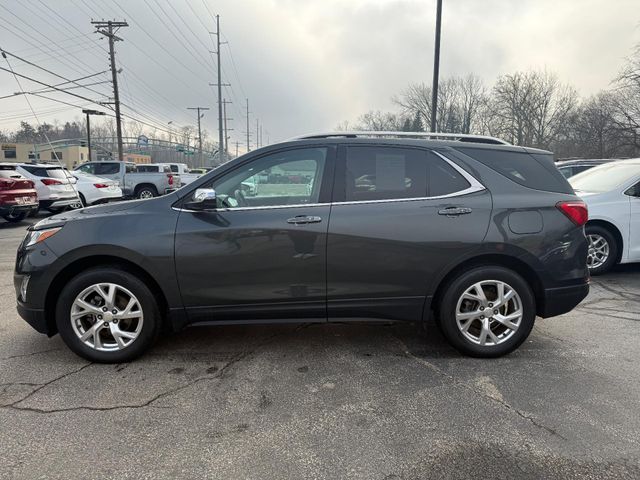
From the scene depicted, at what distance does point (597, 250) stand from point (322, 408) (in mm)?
5343

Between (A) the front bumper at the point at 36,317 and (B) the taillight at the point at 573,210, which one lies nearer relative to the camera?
(A) the front bumper at the point at 36,317

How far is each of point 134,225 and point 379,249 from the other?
75.4 inches

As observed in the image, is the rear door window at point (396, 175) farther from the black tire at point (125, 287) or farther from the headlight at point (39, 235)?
the headlight at point (39, 235)

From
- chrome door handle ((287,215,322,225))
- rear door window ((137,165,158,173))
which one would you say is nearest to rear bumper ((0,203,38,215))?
rear door window ((137,165,158,173))

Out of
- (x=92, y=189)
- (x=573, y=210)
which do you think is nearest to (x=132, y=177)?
(x=92, y=189)

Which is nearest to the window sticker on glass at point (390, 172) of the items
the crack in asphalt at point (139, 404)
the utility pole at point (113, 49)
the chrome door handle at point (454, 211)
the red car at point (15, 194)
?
the chrome door handle at point (454, 211)

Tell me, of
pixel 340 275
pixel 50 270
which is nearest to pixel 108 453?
pixel 50 270

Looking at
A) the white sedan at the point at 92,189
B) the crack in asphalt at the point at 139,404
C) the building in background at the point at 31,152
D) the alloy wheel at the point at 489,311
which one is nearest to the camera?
the crack in asphalt at the point at 139,404

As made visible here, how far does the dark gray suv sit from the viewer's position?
3.23m

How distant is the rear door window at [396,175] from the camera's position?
3354 millimetres

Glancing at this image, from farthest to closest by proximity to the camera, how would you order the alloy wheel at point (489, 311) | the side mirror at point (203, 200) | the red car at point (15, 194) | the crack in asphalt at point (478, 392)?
the red car at point (15, 194)
the alloy wheel at point (489, 311)
the side mirror at point (203, 200)
the crack in asphalt at point (478, 392)

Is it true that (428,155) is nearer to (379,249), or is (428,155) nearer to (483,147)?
(483,147)

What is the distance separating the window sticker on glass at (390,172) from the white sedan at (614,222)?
Result: 4126 millimetres

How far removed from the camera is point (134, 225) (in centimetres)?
324
